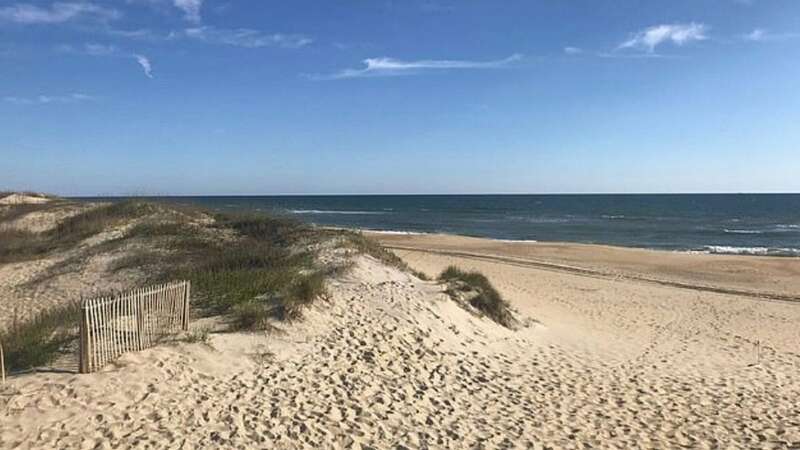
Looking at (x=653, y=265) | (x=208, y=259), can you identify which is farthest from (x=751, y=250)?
(x=208, y=259)

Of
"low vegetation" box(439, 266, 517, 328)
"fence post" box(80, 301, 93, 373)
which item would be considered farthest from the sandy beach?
"low vegetation" box(439, 266, 517, 328)

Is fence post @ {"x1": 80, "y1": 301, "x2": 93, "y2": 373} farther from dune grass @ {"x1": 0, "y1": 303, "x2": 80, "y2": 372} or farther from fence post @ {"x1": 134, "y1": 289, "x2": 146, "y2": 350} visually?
fence post @ {"x1": 134, "y1": 289, "x2": 146, "y2": 350}

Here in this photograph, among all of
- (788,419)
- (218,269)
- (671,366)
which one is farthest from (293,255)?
(788,419)

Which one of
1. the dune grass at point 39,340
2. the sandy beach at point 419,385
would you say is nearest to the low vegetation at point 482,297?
the sandy beach at point 419,385

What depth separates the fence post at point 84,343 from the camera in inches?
303

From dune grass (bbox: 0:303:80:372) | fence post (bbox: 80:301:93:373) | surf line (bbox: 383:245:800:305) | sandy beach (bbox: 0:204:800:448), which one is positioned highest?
fence post (bbox: 80:301:93:373)

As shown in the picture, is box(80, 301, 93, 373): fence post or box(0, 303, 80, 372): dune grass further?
box(0, 303, 80, 372): dune grass

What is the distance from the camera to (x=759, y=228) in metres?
60.0

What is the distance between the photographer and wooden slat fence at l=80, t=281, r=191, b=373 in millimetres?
7887

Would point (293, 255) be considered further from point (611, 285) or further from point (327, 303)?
point (611, 285)

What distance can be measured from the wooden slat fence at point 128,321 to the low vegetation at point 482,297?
626cm

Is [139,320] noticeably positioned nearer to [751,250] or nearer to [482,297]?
[482,297]

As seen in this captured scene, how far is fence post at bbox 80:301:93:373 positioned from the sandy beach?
0.24 meters

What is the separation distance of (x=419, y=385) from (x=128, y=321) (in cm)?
421
